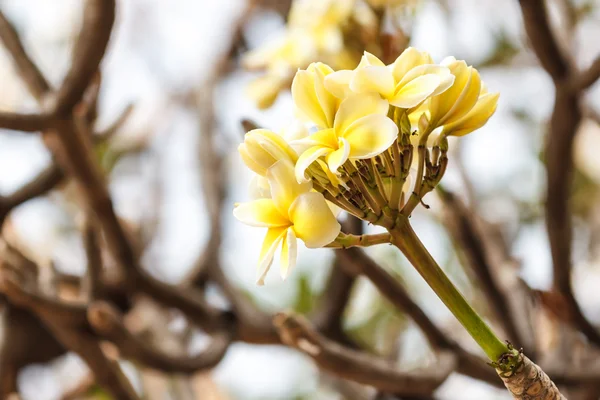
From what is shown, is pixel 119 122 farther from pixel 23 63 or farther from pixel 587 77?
pixel 587 77

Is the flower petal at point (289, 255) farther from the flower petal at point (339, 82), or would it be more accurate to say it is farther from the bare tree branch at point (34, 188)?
the bare tree branch at point (34, 188)

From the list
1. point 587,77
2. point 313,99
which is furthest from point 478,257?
point 313,99

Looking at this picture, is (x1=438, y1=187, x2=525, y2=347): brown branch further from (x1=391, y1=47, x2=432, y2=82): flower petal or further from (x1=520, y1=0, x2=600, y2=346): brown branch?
(x1=391, y1=47, x2=432, y2=82): flower petal

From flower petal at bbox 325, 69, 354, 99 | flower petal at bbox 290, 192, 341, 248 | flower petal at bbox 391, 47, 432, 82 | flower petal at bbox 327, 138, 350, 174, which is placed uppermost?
flower petal at bbox 391, 47, 432, 82

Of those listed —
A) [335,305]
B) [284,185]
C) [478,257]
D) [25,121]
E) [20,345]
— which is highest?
[284,185]

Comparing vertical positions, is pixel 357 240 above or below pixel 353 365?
above

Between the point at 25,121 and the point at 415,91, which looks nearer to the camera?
the point at 415,91

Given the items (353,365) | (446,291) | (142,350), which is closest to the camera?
(446,291)

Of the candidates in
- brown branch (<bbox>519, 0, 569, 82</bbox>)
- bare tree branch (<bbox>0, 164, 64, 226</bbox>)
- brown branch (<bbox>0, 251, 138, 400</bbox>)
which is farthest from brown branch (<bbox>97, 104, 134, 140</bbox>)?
brown branch (<bbox>519, 0, 569, 82</bbox>)
